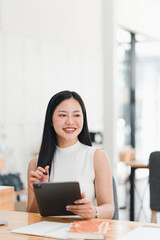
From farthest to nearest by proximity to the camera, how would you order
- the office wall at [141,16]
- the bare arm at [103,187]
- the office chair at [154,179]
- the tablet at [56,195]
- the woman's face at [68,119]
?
1. the office wall at [141,16]
2. the office chair at [154,179]
3. the woman's face at [68,119]
4. the bare arm at [103,187]
5. the tablet at [56,195]

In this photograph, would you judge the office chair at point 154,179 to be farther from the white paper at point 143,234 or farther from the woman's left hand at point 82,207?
the white paper at point 143,234

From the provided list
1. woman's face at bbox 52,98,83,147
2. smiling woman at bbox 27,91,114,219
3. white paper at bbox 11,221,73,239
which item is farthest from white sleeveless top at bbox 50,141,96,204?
white paper at bbox 11,221,73,239

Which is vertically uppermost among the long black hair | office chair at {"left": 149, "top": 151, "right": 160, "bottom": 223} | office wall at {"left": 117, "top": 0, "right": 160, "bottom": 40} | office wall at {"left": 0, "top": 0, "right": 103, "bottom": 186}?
office wall at {"left": 117, "top": 0, "right": 160, "bottom": 40}

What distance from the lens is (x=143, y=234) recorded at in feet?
5.75

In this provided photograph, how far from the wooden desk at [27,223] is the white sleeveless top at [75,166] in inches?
16.0

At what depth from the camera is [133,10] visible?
8.19 metres

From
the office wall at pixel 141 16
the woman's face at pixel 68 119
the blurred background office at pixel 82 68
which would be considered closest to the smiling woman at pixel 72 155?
the woman's face at pixel 68 119

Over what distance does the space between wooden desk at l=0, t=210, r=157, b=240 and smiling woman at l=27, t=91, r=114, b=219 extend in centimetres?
27

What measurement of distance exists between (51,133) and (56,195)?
599 millimetres

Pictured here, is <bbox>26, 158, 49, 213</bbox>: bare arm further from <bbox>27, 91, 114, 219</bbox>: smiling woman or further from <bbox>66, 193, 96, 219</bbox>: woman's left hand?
<bbox>66, 193, 96, 219</bbox>: woman's left hand

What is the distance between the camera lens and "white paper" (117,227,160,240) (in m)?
1.71

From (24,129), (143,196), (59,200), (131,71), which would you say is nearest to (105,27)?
(24,129)

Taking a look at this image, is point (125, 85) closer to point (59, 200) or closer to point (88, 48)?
point (88, 48)

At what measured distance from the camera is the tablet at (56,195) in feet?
6.42
